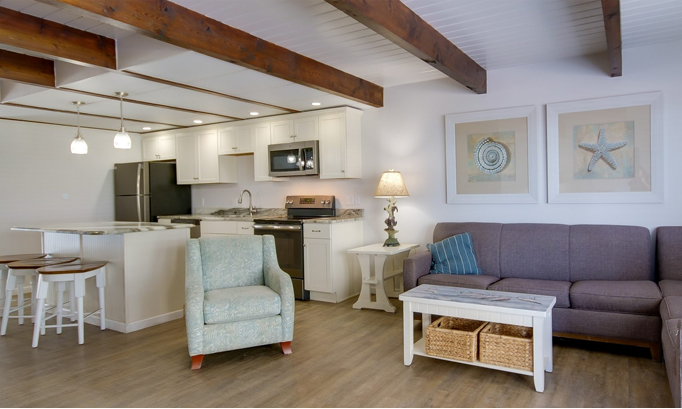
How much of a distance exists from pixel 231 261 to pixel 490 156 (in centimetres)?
256

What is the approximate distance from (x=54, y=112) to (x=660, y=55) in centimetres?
579

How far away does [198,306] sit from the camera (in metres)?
3.05

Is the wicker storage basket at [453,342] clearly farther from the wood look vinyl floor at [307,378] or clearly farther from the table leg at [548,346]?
the table leg at [548,346]

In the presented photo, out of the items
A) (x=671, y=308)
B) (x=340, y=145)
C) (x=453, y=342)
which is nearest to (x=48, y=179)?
(x=340, y=145)

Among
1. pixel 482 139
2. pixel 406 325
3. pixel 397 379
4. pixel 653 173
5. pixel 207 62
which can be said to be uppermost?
pixel 207 62

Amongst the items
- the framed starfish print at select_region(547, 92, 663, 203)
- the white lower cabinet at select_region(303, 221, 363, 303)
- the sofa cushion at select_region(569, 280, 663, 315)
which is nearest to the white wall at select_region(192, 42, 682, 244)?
the framed starfish print at select_region(547, 92, 663, 203)

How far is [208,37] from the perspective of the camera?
9.65 ft

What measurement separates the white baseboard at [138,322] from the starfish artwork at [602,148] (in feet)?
12.7

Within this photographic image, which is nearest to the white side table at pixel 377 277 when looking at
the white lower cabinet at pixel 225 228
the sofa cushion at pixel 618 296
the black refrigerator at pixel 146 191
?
the white lower cabinet at pixel 225 228

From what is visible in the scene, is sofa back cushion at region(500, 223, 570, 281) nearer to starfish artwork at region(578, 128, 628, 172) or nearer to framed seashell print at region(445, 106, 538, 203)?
framed seashell print at region(445, 106, 538, 203)

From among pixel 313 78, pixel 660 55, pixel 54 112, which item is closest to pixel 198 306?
pixel 313 78

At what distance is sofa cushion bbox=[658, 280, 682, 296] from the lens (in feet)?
9.97

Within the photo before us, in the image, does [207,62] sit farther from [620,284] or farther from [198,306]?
[620,284]

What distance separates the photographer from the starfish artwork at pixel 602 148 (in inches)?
152
